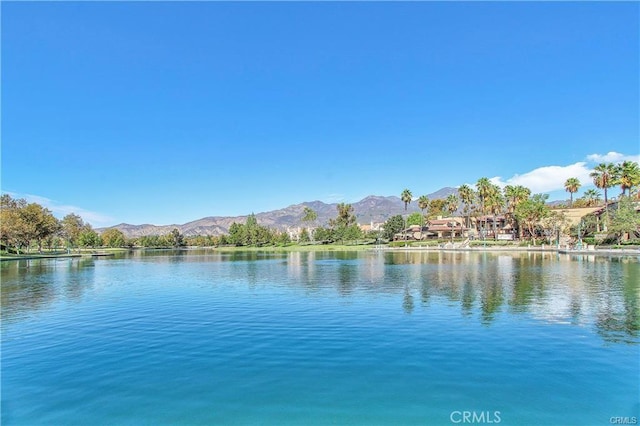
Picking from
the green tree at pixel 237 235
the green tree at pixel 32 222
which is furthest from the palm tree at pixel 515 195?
the green tree at pixel 32 222

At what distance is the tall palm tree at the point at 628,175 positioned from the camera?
7625 cm

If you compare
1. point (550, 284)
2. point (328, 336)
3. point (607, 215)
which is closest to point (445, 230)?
point (607, 215)

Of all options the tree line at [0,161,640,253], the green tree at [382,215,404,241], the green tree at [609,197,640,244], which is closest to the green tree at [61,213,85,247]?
the tree line at [0,161,640,253]

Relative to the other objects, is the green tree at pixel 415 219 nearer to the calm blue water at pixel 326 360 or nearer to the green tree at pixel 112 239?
the calm blue water at pixel 326 360

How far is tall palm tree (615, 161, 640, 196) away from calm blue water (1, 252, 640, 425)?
68.6 m

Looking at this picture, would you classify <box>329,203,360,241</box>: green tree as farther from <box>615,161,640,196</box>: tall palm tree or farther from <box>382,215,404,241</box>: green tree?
<box>615,161,640,196</box>: tall palm tree

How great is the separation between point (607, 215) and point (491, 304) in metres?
→ 79.1


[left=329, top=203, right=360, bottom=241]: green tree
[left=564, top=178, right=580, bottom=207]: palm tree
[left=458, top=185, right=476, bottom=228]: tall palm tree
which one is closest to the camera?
[left=564, top=178, right=580, bottom=207]: palm tree

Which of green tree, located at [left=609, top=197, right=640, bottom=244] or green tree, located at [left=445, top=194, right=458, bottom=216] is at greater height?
green tree, located at [left=445, top=194, right=458, bottom=216]

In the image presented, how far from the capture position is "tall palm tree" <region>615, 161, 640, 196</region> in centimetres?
7625

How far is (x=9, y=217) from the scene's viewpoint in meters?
77.3

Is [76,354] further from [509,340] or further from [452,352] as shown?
[509,340]

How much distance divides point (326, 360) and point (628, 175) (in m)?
90.4

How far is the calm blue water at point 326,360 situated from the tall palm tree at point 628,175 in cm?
6863
